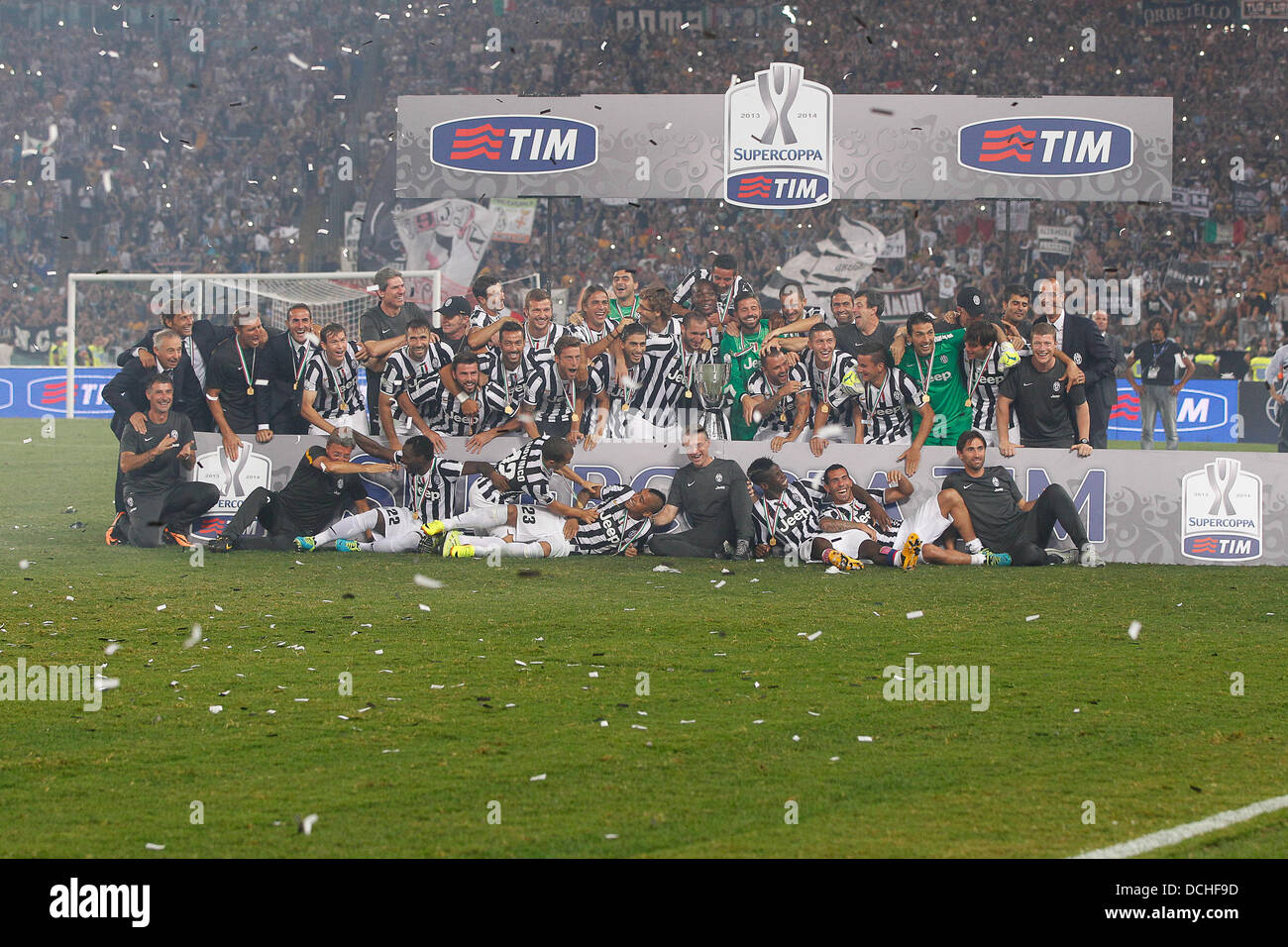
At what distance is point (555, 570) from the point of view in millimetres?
11016

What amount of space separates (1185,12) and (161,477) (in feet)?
88.9

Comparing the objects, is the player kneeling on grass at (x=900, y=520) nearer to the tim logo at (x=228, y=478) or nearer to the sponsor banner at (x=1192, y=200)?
the tim logo at (x=228, y=478)

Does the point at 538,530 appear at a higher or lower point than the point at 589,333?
lower

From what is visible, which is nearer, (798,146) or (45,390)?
(798,146)

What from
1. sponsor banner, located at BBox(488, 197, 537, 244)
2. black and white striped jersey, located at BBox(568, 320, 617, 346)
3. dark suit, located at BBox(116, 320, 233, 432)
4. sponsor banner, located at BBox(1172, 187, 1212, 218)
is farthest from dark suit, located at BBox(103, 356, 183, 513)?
sponsor banner, located at BBox(1172, 187, 1212, 218)

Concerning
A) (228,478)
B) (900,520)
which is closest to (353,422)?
(228,478)

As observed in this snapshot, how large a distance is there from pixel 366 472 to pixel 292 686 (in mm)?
5359

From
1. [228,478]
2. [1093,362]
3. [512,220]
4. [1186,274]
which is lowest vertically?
[228,478]

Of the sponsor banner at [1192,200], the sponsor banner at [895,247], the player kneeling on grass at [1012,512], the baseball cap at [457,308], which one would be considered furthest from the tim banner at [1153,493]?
the sponsor banner at [1192,200]

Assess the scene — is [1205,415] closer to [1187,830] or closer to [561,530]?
[561,530]

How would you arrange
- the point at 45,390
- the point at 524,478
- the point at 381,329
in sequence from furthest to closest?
1. the point at 45,390
2. the point at 381,329
3. the point at 524,478

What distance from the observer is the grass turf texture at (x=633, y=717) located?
15.6ft

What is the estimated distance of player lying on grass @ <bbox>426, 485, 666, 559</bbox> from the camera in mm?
11695

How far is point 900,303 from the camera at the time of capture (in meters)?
22.8
